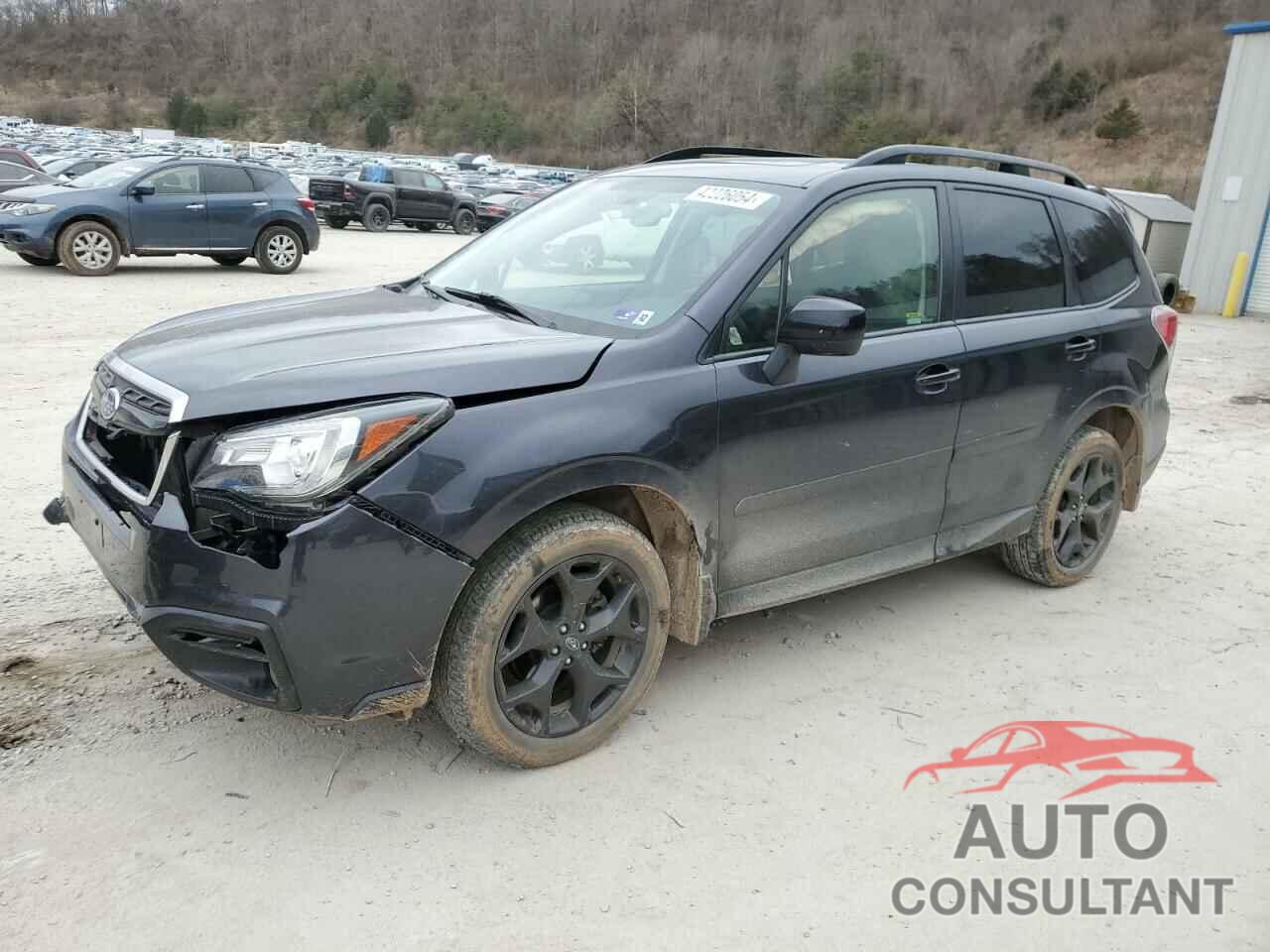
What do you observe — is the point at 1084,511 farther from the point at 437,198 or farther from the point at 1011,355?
the point at 437,198

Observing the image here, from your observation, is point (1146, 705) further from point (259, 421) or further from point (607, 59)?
point (607, 59)

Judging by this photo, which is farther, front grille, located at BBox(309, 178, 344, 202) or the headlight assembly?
front grille, located at BBox(309, 178, 344, 202)

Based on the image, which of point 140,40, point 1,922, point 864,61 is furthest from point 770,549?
point 140,40

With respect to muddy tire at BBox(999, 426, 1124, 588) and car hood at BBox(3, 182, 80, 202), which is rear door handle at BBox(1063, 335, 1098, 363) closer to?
muddy tire at BBox(999, 426, 1124, 588)

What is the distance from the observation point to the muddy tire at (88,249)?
1325 centimetres

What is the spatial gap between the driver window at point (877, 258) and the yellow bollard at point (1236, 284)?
15697 millimetres

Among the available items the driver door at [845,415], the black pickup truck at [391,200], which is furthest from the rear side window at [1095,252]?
the black pickup truck at [391,200]

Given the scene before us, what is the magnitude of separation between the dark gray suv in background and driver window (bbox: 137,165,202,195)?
1 cm

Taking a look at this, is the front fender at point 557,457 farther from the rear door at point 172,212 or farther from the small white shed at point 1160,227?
the small white shed at point 1160,227

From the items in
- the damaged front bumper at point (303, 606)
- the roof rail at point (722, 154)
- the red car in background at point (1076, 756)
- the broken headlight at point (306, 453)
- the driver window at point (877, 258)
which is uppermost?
the roof rail at point (722, 154)

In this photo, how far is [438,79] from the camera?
11225 cm

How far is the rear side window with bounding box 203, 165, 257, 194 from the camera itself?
47.2 ft

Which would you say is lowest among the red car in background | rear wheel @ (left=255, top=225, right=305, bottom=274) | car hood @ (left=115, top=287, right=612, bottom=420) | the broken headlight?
rear wheel @ (left=255, top=225, right=305, bottom=274)

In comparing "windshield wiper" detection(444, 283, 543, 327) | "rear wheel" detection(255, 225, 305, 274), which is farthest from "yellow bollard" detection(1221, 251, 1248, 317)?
"windshield wiper" detection(444, 283, 543, 327)
